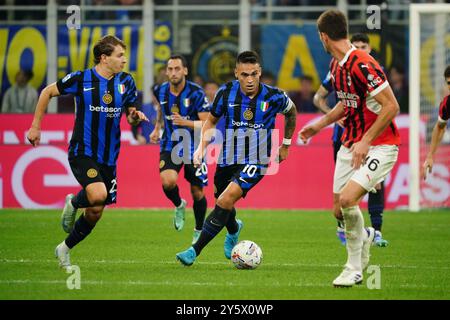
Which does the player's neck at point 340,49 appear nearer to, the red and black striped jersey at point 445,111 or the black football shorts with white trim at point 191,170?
the red and black striped jersey at point 445,111

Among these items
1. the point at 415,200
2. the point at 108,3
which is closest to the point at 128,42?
the point at 108,3

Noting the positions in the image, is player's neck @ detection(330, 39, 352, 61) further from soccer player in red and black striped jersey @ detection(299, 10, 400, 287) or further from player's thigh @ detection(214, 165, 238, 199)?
player's thigh @ detection(214, 165, 238, 199)

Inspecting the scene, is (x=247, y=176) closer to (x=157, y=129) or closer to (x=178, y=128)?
(x=178, y=128)

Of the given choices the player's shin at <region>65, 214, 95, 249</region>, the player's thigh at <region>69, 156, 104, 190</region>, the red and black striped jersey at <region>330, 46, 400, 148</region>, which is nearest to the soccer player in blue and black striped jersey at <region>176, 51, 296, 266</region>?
the player's thigh at <region>69, 156, 104, 190</region>

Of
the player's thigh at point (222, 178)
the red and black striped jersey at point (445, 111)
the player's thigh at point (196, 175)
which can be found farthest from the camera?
the player's thigh at point (196, 175)

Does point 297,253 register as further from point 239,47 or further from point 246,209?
point 239,47

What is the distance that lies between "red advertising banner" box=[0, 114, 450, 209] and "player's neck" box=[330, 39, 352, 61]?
9.07 metres

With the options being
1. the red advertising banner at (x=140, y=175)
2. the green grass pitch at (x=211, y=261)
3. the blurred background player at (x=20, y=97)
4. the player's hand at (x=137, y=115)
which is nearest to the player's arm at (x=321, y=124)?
the green grass pitch at (x=211, y=261)

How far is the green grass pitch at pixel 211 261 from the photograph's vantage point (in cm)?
853

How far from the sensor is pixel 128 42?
2077 centimetres

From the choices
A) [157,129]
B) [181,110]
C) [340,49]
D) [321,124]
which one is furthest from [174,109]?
[340,49]

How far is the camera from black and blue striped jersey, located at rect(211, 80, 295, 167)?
10602mm

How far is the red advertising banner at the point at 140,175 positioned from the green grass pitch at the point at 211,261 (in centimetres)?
107

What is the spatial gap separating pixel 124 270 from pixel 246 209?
829 cm
